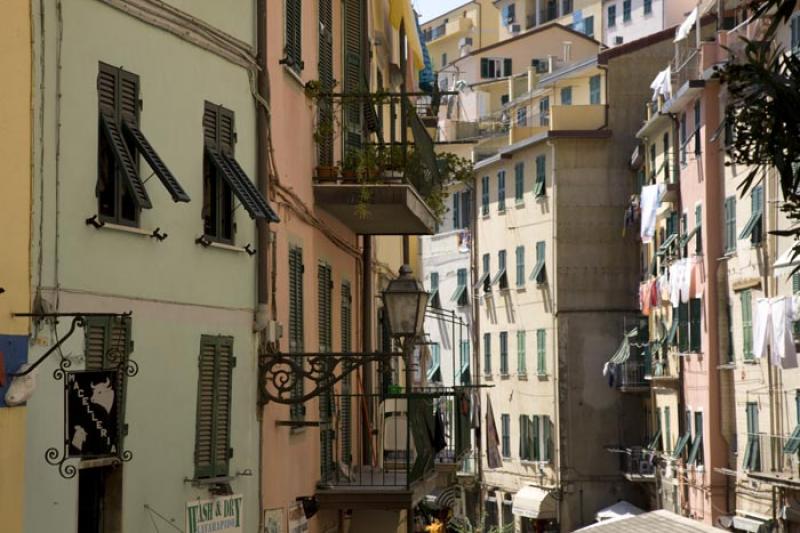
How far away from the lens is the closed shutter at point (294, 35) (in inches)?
772

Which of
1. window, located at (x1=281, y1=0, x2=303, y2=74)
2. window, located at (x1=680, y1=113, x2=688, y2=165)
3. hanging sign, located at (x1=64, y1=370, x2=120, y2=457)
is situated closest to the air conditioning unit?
window, located at (x1=680, y1=113, x2=688, y2=165)

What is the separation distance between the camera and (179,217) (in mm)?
15812

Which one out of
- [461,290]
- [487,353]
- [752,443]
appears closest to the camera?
[752,443]

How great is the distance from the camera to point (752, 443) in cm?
4912

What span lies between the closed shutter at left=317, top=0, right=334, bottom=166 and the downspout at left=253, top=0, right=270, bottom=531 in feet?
9.31

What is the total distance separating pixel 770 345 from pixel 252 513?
96.1 ft

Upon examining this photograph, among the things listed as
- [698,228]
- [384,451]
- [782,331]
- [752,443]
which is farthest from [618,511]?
[384,451]

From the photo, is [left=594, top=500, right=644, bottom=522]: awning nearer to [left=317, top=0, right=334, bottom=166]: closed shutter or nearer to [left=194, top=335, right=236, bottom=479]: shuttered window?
[left=317, top=0, right=334, bottom=166]: closed shutter

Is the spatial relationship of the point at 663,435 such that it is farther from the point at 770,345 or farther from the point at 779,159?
the point at 779,159

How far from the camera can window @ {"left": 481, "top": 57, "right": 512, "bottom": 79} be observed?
314 feet

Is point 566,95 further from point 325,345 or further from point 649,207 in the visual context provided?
point 325,345

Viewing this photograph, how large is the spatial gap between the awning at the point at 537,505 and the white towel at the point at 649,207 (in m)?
11.9

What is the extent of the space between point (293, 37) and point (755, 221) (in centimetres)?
2941

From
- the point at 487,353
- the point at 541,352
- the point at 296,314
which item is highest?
the point at 487,353
